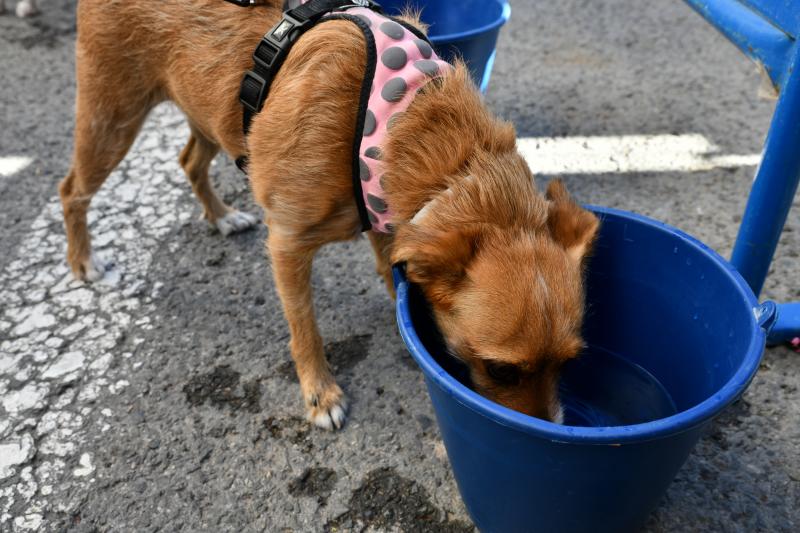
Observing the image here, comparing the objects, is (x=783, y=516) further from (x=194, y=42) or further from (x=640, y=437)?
(x=194, y=42)

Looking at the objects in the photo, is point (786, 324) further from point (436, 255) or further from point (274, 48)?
point (274, 48)

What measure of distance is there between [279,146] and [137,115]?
104 cm

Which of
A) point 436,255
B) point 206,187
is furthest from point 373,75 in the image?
point 206,187

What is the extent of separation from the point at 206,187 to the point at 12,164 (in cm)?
147

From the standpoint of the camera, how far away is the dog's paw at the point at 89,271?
333cm

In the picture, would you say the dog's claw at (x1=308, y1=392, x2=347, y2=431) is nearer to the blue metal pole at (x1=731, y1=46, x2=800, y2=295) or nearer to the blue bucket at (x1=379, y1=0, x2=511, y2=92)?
the blue bucket at (x1=379, y1=0, x2=511, y2=92)

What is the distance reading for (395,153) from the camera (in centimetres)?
211

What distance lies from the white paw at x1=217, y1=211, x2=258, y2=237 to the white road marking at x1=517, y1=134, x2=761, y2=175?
1599 millimetres

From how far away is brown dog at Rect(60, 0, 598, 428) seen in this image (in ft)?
6.22

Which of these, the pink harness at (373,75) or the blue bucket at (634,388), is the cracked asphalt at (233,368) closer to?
the blue bucket at (634,388)

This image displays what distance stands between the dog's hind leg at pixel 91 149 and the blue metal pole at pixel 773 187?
2.50 meters

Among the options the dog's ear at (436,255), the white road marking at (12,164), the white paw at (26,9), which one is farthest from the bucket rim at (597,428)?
the white paw at (26,9)

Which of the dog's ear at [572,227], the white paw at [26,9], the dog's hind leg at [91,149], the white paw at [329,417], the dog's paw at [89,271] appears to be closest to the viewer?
the dog's ear at [572,227]

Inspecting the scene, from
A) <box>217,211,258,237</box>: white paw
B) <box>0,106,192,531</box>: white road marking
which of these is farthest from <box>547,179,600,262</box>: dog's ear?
<box>217,211,258,237</box>: white paw
